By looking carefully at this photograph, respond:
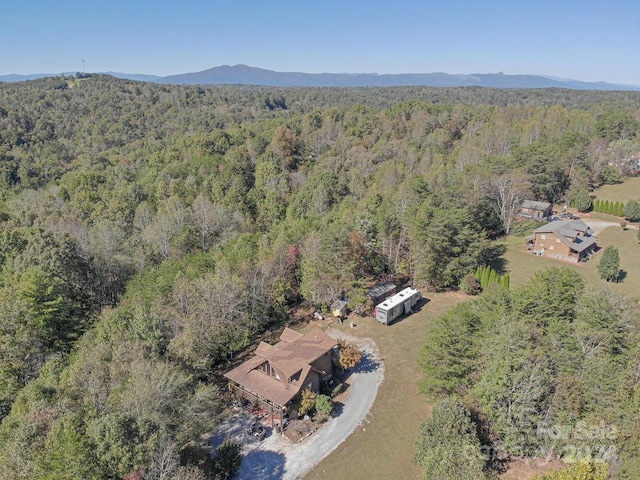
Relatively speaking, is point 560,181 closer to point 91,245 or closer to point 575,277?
point 575,277

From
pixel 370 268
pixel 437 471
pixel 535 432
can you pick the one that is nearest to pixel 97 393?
pixel 437 471

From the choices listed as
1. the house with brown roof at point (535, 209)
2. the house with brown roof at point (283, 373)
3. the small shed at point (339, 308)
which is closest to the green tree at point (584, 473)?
the house with brown roof at point (283, 373)

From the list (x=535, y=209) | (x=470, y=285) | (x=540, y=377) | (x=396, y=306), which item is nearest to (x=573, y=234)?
(x=535, y=209)

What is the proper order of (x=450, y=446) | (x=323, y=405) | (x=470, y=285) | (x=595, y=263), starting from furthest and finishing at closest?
(x=595, y=263)
(x=470, y=285)
(x=323, y=405)
(x=450, y=446)

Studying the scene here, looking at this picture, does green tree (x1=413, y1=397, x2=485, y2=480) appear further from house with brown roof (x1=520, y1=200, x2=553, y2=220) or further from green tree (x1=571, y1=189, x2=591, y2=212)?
green tree (x1=571, y1=189, x2=591, y2=212)

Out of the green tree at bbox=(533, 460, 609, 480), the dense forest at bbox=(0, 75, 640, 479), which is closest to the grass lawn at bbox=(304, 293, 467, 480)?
the dense forest at bbox=(0, 75, 640, 479)

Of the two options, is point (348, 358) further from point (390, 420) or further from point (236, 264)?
point (236, 264)
